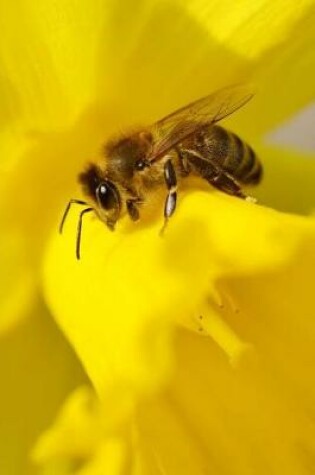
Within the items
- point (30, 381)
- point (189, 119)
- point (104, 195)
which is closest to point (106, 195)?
point (104, 195)

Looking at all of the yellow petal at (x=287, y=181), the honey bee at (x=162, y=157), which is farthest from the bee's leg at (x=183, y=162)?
the yellow petal at (x=287, y=181)

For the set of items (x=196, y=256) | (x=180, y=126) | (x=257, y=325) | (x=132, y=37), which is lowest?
(x=257, y=325)

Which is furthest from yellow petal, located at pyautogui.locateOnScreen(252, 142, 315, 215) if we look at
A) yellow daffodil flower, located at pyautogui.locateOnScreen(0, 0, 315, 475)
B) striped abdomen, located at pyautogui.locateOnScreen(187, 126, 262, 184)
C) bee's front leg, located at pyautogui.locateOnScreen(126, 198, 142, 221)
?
bee's front leg, located at pyautogui.locateOnScreen(126, 198, 142, 221)

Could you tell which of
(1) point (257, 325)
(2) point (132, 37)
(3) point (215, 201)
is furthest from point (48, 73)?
(1) point (257, 325)

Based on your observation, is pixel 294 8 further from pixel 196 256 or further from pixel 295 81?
pixel 196 256

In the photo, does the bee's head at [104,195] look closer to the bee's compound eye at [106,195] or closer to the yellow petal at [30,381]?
the bee's compound eye at [106,195]

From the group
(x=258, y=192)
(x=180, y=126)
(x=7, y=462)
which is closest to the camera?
(x=180, y=126)

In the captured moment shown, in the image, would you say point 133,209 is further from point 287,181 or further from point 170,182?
point 287,181
